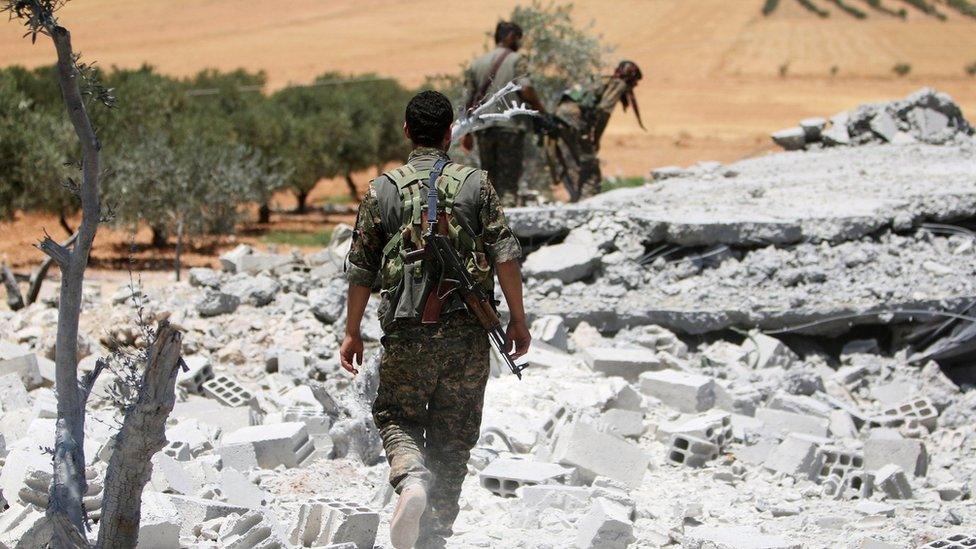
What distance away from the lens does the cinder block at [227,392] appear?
21.9 ft

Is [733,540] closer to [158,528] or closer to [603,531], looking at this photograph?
[603,531]

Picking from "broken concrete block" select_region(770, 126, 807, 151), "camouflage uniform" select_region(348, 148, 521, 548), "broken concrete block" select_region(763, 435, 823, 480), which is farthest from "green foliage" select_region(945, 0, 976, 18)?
"camouflage uniform" select_region(348, 148, 521, 548)

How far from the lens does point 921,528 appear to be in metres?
5.29

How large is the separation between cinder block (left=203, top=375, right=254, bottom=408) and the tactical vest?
2746mm

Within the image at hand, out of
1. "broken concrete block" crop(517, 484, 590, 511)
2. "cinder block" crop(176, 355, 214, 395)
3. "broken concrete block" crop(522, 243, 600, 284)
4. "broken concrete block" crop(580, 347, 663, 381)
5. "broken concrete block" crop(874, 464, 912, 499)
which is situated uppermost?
"broken concrete block" crop(522, 243, 600, 284)

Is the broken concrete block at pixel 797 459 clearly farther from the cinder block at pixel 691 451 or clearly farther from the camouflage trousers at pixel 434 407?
the camouflage trousers at pixel 434 407

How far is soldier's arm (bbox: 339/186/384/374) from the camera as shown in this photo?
4188 millimetres

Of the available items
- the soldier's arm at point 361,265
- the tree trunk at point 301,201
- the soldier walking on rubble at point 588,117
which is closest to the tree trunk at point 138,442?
A: the soldier's arm at point 361,265

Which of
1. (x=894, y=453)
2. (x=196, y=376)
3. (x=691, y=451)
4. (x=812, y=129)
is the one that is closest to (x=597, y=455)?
(x=691, y=451)

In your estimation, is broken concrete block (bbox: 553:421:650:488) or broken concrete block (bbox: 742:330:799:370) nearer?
broken concrete block (bbox: 553:421:650:488)

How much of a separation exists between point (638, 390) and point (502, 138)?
3386 millimetres

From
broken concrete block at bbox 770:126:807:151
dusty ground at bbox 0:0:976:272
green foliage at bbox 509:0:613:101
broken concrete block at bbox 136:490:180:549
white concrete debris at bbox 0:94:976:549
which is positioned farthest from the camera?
dusty ground at bbox 0:0:976:272

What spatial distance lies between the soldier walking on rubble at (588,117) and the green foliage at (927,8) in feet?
144

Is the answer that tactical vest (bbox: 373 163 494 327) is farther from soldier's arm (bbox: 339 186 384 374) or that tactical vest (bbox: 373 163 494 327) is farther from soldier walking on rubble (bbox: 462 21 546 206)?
soldier walking on rubble (bbox: 462 21 546 206)
